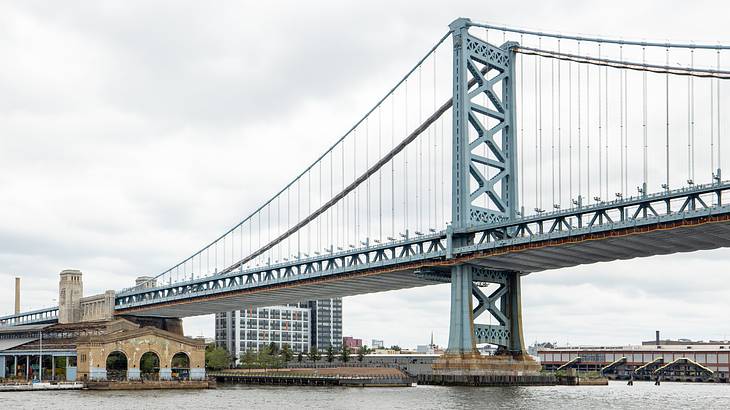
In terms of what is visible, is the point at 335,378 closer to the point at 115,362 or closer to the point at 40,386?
the point at 40,386

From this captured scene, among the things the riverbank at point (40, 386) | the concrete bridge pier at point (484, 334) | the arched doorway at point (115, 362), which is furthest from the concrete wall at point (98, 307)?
the concrete bridge pier at point (484, 334)

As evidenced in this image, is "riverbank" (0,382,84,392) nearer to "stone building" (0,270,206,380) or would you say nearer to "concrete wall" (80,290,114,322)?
"stone building" (0,270,206,380)

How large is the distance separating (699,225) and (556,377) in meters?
39.8

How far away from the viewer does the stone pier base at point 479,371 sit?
97625 mm

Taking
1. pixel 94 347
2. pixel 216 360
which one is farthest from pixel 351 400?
pixel 216 360

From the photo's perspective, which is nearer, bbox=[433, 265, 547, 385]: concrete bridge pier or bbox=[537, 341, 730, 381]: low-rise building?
bbox=[433, 265, 547, 385]: concrete bridge pier

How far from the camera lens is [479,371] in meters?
98.1

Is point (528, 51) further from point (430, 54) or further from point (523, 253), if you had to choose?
point (523, 253)

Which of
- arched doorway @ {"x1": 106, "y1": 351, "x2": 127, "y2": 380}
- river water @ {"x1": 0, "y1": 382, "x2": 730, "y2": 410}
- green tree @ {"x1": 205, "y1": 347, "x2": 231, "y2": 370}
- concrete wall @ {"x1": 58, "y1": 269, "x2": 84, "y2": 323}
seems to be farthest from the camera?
concrete wall @ {"x1": 58, "y1": 269, "x2": 84, "y2": 323}

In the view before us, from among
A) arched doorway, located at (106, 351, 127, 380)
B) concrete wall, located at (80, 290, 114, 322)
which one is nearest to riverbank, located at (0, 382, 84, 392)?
arched doorway, located at (106, 351, 127, 380)

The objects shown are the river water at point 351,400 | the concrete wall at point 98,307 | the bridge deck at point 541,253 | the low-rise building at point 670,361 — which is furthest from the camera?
the low-rise building at point 670,361

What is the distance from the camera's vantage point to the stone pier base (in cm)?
9762

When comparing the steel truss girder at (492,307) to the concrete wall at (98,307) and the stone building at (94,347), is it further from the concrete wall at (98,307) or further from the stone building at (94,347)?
the concrete wall at (98,307)

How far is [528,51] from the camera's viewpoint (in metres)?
106
